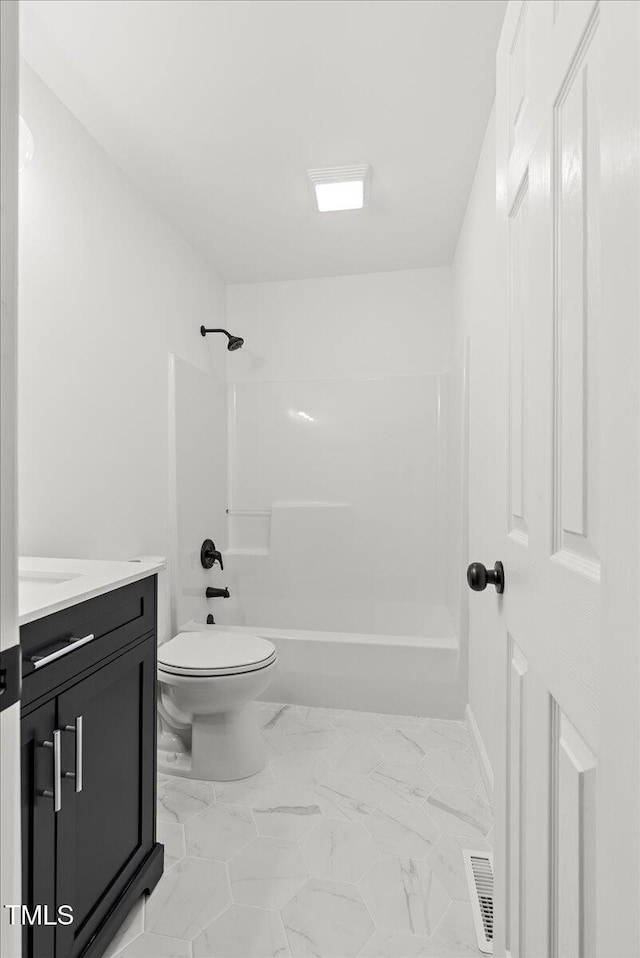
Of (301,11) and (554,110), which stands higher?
(301,11)

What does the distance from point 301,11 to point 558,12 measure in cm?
104

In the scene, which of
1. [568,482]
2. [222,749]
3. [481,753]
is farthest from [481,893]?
[568,482]

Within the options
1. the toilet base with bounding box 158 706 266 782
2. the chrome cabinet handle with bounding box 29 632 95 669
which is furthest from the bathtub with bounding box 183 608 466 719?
the chrome cabinet handle with bounding box 29 632 95 669

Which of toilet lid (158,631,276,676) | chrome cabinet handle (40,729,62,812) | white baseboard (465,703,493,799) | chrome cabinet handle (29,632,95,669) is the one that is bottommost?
white baseboard (465,703,493,799)

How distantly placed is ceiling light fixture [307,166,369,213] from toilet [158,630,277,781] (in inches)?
73.1

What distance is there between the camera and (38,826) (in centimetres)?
92

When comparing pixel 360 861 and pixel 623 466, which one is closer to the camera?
pixel 623 466

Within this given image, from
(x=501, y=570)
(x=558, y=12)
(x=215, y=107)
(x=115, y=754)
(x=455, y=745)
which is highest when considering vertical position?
(x=215, y=107)

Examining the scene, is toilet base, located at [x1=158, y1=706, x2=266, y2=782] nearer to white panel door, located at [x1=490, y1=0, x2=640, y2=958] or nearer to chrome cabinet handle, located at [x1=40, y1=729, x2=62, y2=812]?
chrome cabinet handle, located at [x1=40, y1=729, x2=62, y2=812]

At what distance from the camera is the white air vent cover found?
1.25 metres

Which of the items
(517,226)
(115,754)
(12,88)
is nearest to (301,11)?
(517,226)

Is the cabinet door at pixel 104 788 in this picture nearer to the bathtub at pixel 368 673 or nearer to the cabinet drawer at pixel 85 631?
the cabinet drawer at pixel 85 631

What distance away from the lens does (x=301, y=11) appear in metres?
1.37

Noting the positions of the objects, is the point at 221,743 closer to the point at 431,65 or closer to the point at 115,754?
the point at 115,754
